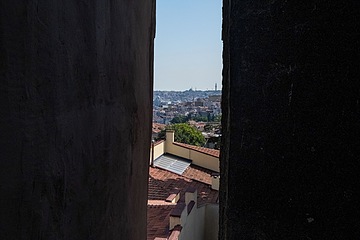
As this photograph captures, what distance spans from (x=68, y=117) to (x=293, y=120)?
32.6 inches

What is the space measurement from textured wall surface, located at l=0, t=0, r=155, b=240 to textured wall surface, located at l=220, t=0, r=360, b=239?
57 cm

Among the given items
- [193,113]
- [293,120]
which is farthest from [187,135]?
[193,113]

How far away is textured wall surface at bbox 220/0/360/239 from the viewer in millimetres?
1453

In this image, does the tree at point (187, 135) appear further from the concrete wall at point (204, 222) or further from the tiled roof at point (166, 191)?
the concrete wall at point (204, 222)

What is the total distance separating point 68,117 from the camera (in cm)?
146

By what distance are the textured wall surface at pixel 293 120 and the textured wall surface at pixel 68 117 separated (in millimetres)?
572

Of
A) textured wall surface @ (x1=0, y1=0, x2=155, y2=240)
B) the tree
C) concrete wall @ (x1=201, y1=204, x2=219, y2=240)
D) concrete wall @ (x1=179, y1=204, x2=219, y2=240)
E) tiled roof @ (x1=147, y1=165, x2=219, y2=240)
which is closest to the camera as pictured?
textured wall surface @ (x1=0, y1=0, x2=155, y2=240)

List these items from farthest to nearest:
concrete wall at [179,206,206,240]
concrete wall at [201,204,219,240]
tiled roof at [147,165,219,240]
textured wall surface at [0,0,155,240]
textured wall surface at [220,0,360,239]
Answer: concrete wall at [201,204,219,240], tiled roof at [147,165,219,240], concrete wall at [179,206,206,240], textured wall surface at [220,0,360,239], textured wall surface at [0,0,155,240]

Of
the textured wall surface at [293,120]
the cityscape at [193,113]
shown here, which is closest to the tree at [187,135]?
the cityscape at [193,113]

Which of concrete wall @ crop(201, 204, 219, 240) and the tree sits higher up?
concrete wall @ crop(201, 204, 219, 240)

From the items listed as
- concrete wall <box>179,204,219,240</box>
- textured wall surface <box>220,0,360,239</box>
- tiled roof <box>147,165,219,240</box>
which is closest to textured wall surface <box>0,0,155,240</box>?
textured wall surface <box>220,0,360,239</box>

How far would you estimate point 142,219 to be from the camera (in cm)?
280

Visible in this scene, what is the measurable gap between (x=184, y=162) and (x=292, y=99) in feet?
44.8

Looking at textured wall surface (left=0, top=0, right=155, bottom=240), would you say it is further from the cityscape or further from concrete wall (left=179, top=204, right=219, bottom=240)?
concrete wall (left=179, top=204, right=219, bottom=240)
